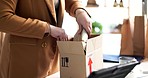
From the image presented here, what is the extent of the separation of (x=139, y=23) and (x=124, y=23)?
0.14m

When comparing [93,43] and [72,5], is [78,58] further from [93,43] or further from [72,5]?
[72,5]

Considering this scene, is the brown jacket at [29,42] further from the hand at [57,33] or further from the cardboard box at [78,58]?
the cardboard box at [78,58]

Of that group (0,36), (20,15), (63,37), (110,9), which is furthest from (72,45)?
(110,9)

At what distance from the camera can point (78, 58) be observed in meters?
1.24

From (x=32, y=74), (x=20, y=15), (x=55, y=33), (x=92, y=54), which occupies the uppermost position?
(x=20, y=15)

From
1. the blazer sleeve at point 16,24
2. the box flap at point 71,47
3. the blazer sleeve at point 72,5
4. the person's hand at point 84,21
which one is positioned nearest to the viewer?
the box flap at point 71,47

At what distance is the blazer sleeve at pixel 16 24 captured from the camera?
1342 millimetres

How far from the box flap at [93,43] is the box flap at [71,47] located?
0.04 meters

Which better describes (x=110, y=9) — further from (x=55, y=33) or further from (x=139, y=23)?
(x=55, y=33)

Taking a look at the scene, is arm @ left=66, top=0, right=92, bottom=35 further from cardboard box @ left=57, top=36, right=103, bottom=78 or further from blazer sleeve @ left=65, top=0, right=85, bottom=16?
cardboard box @ left=57, top=36, right=103, bottom=78

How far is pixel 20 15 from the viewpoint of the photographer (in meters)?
1.47

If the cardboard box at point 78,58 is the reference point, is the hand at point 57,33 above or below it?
above

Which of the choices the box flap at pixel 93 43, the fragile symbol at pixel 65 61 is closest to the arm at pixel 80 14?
the box flap at pixel 93 43

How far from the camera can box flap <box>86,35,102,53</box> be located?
1.23m
